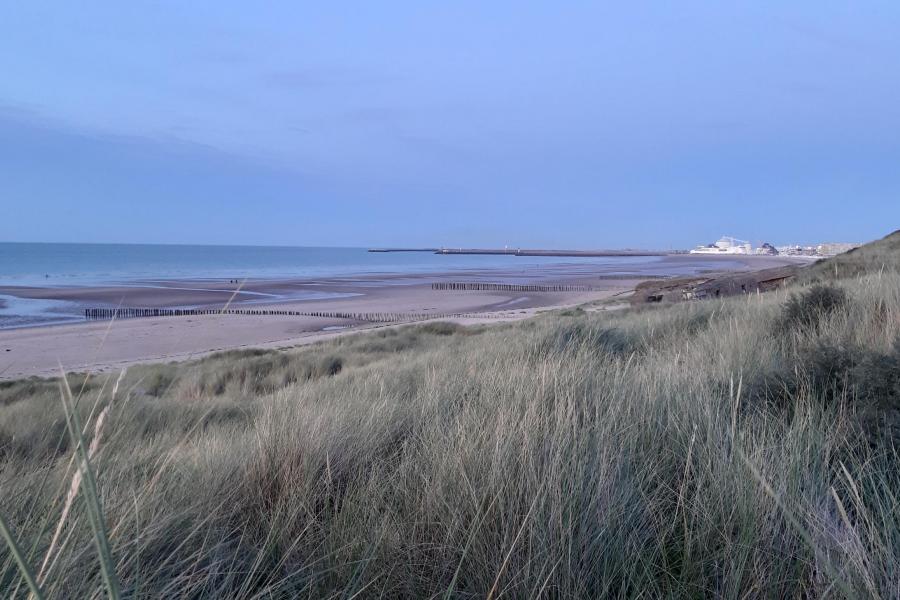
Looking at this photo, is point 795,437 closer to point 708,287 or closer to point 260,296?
point 708,287

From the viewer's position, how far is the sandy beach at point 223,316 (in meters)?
19.3

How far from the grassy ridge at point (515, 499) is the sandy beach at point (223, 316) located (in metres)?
4.17

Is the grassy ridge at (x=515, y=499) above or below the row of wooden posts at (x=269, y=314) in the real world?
above

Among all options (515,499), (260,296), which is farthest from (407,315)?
(515,499)

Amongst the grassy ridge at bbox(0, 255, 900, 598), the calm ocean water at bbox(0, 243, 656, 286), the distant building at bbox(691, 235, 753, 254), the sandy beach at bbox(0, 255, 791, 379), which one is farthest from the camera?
the distant building at bbox(691, 235, 753, 254)

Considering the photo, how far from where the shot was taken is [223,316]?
29.2 m

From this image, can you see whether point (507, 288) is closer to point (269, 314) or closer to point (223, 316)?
point (269, 314)

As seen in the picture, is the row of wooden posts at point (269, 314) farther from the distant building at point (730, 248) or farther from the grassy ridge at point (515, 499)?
the distant building at point (730, 248)

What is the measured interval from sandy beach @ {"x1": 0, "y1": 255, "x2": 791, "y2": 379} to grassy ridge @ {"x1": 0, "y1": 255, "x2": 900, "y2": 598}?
164 inches

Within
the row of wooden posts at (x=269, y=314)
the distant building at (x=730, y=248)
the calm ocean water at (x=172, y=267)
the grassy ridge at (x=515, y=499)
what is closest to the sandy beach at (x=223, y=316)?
the row of wooden posts at (x=269, y=314)

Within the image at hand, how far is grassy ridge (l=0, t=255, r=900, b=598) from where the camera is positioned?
6.83 ft

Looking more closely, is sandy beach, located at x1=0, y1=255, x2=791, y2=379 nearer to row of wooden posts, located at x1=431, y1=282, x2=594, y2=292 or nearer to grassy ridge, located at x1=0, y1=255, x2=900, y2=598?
row of wooden posts, located at x1=431, y1=282, x2=594, y2=292

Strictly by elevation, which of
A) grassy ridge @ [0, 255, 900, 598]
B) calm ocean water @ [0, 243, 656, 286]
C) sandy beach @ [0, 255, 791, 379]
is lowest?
sandy beach @ [0, 255, 791, 379]

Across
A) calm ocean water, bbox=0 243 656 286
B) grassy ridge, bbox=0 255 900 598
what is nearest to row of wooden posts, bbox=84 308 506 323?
calm ocean water, bbox=0 243 656 286
